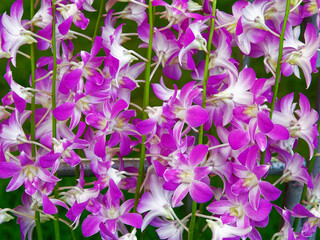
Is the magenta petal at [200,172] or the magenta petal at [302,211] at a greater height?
the magenta petal at [200,172]

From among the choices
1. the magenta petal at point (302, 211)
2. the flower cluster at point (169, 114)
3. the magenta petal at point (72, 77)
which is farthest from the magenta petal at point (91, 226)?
the magenta petal at point (302, 211)

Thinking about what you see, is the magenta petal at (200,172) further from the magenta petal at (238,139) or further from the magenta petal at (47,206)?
the magenta petal at (47,206)

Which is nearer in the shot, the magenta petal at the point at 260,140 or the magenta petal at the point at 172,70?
the magenta petal at the point at 260,140

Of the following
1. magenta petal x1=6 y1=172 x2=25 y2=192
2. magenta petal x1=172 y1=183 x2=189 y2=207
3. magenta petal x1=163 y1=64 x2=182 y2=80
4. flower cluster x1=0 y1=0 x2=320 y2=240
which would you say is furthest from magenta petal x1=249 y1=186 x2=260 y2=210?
magenta petal x1=6 y1=172 x2=25 y2=192

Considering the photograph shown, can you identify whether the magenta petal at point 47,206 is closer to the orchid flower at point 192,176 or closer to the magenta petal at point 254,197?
the orchid flower at point 192,176

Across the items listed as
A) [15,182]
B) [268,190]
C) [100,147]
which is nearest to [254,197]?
[268,190]

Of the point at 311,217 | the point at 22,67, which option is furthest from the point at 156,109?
the point at 22,67

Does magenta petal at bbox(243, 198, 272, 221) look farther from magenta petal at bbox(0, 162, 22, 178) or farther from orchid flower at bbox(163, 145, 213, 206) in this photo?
magenta petal at bbox(0, 162, 22, 178)

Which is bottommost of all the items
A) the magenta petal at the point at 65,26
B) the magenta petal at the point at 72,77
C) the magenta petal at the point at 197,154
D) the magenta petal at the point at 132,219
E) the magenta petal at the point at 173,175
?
the magenta petal at the point at 132,219
